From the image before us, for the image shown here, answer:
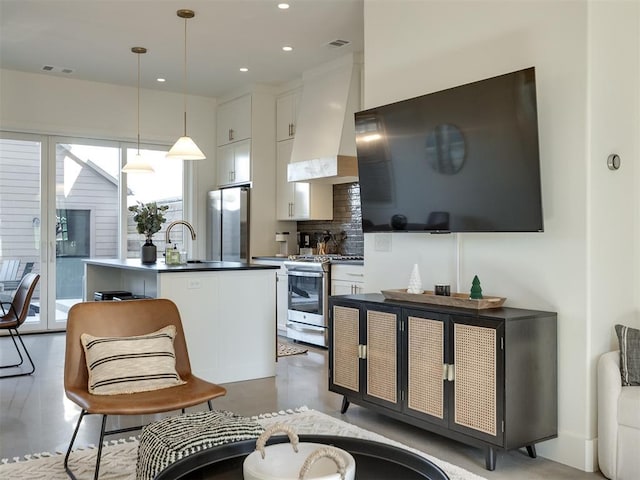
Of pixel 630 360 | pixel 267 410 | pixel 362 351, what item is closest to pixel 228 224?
pixel 267 410

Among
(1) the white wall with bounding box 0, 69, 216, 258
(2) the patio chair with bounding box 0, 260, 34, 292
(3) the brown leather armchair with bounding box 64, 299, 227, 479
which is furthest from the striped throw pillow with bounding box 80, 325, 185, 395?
(1) the white wall with bounding box 0, 69, 216, 258

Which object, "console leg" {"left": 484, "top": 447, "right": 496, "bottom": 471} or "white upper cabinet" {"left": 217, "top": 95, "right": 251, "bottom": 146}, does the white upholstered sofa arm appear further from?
"white upper cabinet" {"left": 217, "top": 95, "right": 251, "bottom": 146}

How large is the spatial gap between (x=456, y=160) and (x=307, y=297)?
312 centimetres

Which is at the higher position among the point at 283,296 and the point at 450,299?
the point at 450,299

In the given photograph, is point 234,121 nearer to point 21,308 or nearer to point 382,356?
point 21,308

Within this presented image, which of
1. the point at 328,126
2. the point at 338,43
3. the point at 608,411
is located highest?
the point at 338,43

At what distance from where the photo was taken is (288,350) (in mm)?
5898

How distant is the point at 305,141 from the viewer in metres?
6.54

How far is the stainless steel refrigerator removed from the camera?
728 centimetres

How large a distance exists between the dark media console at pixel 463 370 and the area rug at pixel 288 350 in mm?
2017

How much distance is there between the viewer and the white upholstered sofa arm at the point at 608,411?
2.80 m

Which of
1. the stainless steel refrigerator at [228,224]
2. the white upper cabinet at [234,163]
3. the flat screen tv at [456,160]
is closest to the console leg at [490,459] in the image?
the flat screen tv at [456,160]

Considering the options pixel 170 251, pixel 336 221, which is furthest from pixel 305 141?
pixel 170 251

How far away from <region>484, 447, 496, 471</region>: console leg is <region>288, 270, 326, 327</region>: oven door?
3135mm
